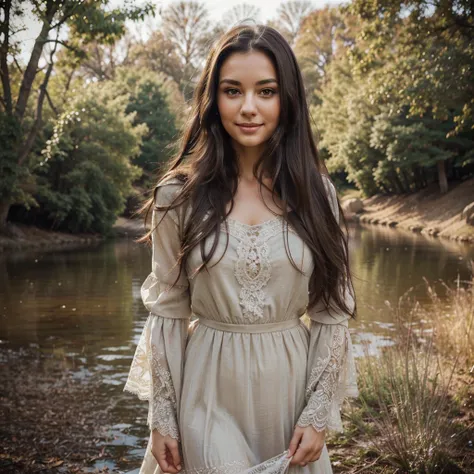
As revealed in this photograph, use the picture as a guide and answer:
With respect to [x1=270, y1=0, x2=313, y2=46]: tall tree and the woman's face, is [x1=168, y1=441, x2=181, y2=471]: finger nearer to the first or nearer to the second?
the woman's face

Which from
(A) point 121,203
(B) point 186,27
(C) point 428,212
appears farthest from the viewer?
(B) point 186,27

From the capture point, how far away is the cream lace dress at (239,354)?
92.1 inches

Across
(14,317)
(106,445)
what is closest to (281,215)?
(106,445)

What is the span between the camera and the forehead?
2395 millimetres

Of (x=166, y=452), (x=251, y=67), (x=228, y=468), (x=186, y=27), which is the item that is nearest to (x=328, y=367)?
(x=228, y=468)

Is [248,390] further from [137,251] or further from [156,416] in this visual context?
[137,251]

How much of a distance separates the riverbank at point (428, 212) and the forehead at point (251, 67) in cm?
2388

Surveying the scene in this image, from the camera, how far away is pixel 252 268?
2.35 meters

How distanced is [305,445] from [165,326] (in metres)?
0.62

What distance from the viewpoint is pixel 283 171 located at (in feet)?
8.36

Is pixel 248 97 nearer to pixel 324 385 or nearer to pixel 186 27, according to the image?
pixel 324 385

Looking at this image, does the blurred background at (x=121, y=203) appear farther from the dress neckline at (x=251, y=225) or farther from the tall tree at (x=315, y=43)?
the tall tree at (x=315, y=43)

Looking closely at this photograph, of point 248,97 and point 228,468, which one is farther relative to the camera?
point 248,97

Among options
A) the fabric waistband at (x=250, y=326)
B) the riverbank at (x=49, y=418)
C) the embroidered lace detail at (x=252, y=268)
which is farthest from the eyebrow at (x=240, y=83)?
the riverbank at (x=49, y=418)
